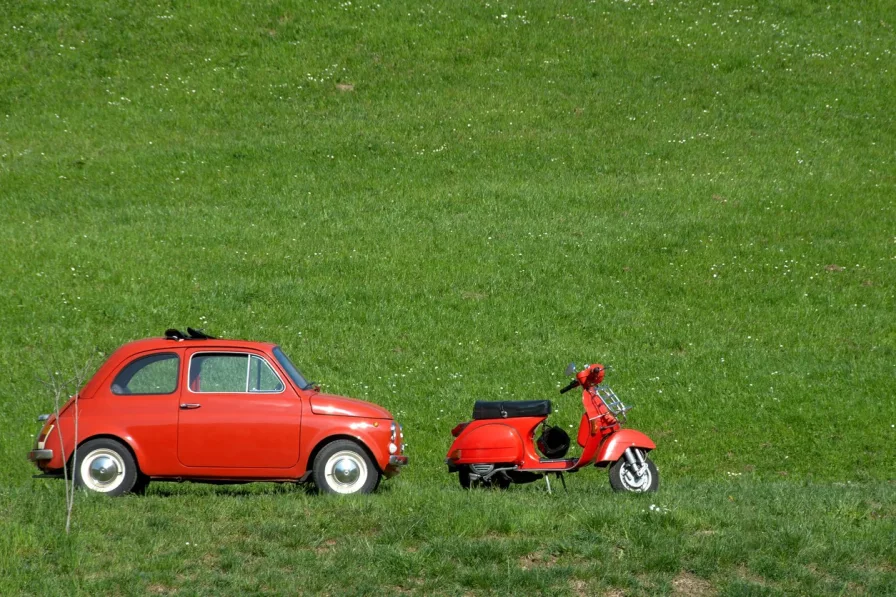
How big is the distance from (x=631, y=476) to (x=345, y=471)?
281 cm

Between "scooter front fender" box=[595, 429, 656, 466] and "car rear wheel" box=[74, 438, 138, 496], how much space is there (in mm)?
4420

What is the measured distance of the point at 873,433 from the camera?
14.7 m

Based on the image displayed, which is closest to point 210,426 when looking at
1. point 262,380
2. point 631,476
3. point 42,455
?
point 262,380

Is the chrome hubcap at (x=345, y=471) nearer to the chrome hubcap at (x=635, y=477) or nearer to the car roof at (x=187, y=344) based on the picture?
the car roof at (x=187, y=344)

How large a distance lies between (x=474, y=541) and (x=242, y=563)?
69.1 inches

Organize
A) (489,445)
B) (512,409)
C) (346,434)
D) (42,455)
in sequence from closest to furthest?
1. (42,455)
2. (346,434)
3. (489,445)
4. (512,409)

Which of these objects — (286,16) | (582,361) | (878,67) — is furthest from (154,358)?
(878,67)

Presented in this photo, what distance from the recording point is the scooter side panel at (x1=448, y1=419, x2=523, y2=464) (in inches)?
418

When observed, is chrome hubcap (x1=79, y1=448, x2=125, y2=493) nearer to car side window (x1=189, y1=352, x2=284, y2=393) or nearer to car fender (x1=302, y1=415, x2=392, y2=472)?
car side window (x1=189, y1=352, x2=284, y2=393)

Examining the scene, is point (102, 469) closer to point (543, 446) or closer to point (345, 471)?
point (345, 471)

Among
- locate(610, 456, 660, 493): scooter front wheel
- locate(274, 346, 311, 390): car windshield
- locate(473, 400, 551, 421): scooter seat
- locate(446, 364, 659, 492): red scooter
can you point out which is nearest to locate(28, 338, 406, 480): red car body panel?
locate(274, 346, 311, 390): car windshield

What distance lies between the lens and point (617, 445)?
34.1 feet

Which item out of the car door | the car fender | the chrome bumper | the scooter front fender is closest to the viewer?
the chrome bumper

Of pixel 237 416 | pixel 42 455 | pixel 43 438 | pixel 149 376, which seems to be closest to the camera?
pixel 42 455
